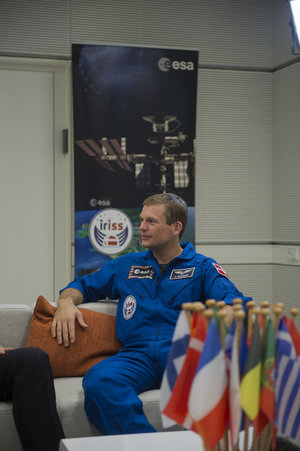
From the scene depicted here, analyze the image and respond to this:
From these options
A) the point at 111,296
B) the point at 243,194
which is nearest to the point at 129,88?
the point at 243,194

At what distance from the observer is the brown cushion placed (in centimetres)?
288

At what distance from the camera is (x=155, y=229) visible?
9.97 feet

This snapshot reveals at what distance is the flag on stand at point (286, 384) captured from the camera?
137cm

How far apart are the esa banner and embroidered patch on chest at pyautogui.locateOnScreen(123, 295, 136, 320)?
157 cm

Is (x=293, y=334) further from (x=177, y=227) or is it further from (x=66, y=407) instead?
(x=177, y=227)

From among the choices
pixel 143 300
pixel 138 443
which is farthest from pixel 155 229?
pixel 138 443

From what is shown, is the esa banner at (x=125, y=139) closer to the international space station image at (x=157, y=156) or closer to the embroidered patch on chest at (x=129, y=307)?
the international space station image at (x=157, y=156)

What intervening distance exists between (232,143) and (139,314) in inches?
97.6

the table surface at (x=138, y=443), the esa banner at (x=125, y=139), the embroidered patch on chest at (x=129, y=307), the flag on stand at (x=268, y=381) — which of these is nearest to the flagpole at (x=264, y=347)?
the flag on stand at (x=268, y=381)

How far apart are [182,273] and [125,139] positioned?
6.31ft

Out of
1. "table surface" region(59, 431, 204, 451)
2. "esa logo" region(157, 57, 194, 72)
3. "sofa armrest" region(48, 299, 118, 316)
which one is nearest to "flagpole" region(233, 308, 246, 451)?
"table surface" region(59, 431, 204, 451)

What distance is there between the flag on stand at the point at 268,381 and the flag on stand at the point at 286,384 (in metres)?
0.01

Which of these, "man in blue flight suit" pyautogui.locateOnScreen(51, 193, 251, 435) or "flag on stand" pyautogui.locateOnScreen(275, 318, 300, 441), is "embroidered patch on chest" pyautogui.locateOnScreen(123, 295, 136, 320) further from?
"flag on stand" pyautogui.locateOnScreen(275, 318, 300, 441)

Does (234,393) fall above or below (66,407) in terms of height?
above
